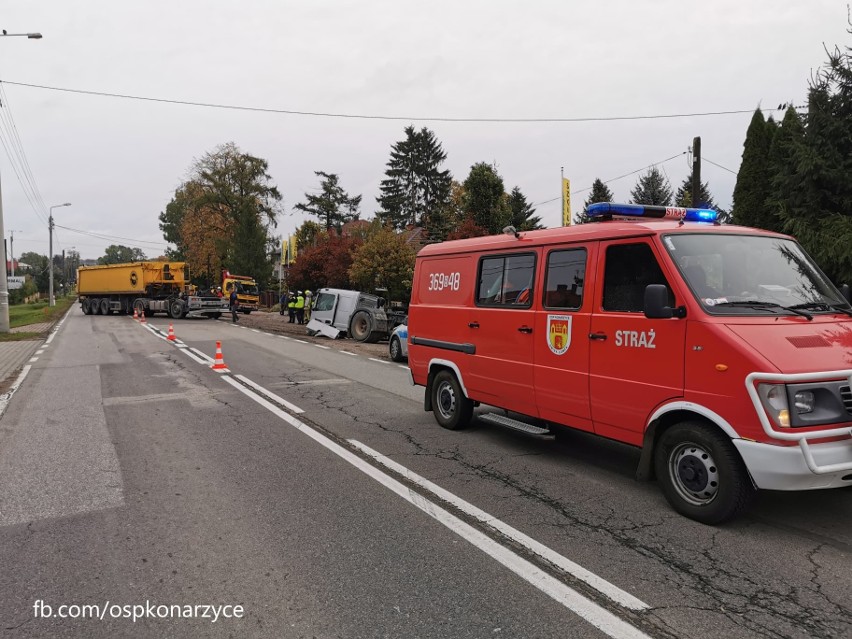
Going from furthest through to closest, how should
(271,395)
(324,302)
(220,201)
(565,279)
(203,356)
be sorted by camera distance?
(220,201), (324,302), (203,356), (271,395), (565,279)

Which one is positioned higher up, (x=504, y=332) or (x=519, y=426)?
(x=504, y=332)

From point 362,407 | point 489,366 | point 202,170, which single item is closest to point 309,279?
point 202,170

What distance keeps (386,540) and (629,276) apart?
2762 mm

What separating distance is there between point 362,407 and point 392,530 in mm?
4434

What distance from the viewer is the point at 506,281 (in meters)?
6.01

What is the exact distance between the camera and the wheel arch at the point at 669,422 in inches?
151

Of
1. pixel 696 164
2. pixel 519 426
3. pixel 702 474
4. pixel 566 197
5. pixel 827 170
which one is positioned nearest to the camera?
pixel 702 474

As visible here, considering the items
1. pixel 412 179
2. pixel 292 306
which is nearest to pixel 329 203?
pixel 412 179

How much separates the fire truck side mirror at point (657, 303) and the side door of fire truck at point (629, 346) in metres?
0.13

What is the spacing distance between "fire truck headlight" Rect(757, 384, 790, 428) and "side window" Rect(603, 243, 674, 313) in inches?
39.9

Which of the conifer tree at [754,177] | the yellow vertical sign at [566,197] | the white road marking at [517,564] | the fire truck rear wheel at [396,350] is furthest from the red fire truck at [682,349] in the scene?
the yellow vertical sign at [566,197]

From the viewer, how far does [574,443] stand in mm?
6309

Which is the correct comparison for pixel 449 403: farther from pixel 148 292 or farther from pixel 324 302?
pixel 148 292

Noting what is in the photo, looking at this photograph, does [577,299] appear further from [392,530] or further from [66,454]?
[66,454]
